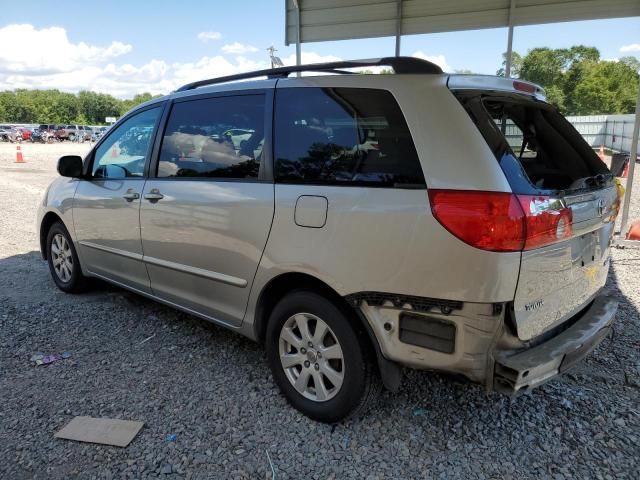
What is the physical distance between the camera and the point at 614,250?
6.33 metres

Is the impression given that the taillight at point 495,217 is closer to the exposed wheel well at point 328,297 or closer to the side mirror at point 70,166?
the exposed wheel well at point 328,297

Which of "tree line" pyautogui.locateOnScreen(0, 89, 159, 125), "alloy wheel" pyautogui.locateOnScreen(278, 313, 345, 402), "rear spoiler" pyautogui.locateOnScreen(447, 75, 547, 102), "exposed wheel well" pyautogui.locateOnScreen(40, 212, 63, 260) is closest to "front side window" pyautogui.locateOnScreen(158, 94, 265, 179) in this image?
"alloy wheel" pyautogui.locateOnScreen(278, 313, 345, 402)

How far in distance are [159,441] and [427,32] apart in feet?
23.7

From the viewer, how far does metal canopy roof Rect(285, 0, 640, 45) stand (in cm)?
711

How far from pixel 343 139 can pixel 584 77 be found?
76106mm

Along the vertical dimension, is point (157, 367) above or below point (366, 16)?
below

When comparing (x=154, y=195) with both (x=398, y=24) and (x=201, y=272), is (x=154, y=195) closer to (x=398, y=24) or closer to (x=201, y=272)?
(x=201, y=272)

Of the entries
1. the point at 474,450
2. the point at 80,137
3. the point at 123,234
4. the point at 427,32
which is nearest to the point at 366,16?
the point at 427,32

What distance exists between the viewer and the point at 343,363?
255cm

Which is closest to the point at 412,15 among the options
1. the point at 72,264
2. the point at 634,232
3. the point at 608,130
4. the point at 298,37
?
the point at 298,37

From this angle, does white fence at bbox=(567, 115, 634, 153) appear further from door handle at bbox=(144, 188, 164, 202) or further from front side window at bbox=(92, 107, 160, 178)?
door handle at bbox=(144, 188, 164, 202)

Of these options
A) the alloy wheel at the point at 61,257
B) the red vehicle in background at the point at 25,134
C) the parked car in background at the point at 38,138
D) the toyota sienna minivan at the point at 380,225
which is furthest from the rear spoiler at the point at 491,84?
the red vehicle in background at the point at 25,134

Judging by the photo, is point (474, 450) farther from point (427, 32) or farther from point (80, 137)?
point (80, 137)

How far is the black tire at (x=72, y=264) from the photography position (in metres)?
4.72
